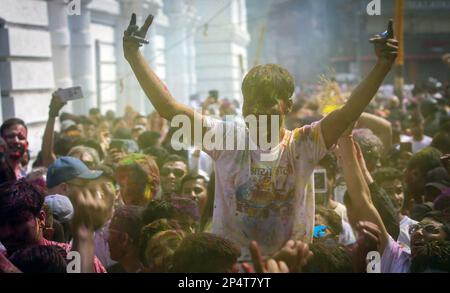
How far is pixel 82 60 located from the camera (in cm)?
1359

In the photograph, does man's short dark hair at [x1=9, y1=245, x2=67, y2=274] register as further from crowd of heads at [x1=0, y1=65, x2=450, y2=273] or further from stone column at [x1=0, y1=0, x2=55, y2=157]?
stone column at [x1=0, y1=0, x2=55, y2=157]

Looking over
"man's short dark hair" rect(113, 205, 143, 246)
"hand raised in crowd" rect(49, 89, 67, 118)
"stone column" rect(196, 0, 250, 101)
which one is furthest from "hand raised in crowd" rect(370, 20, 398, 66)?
"stone column" rect(196, 0, 250, 101)

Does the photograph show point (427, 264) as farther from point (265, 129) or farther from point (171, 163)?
point (171, 163)

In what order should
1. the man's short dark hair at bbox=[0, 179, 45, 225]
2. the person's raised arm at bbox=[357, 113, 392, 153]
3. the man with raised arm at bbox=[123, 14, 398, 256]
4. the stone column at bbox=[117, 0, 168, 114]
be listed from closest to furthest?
the man with raised arm at bbox=[123, 14, 398, 256], the man's short dark hair at bbox=[0, 179, 45, 225], the person's raised arm at bbox=[357, 113, 392, 153], the stone column at bbox=[117, 0, 168, 114]

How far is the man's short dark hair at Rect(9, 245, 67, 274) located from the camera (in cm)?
292

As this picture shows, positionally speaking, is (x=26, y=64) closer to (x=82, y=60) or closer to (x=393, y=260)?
(x=82, y=60)

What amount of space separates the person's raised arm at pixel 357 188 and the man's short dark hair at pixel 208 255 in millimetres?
881

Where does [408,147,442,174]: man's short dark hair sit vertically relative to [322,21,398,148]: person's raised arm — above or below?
below

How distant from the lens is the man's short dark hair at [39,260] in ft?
9.57

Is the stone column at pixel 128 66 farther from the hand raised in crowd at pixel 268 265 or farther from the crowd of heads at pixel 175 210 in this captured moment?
the hand raised in crowd at pixel 268 265

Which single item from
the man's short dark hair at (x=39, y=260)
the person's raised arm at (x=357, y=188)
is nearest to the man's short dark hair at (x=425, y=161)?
the person's raised arm at (x=357, y=188)

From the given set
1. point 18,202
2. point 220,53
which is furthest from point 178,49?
point 18,202

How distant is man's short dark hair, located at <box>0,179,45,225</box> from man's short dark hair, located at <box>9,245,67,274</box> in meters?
0.25
